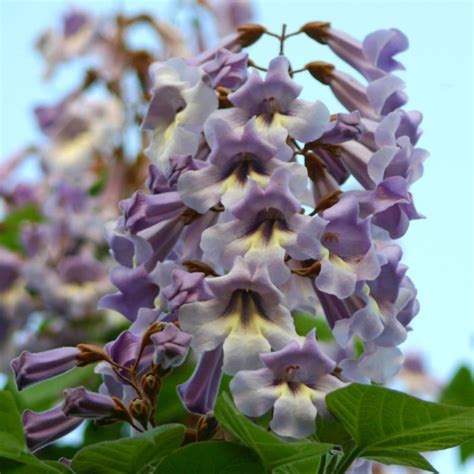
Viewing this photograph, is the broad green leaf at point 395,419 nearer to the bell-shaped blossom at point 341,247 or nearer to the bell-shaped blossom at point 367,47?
the bell-shaped blossom at point 341,247

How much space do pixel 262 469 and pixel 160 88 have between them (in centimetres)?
60

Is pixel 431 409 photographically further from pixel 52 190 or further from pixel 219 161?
pixel 52 190

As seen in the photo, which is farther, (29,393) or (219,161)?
(29,393)

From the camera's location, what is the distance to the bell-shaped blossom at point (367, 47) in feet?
5.43

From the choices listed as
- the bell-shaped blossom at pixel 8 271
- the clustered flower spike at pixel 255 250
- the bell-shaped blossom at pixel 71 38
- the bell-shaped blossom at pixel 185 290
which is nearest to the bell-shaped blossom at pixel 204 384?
the clustered flower spike at pixel 255 250

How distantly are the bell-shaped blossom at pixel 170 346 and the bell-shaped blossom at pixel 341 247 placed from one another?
0.60 feet

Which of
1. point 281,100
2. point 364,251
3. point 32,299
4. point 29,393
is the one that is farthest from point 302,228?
point 32,299

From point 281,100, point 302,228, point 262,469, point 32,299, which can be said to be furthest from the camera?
point 32,299

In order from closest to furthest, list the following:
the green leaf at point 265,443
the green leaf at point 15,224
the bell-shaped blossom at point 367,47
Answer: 1. the green leaf at point 265,443
2. the bell-shaped blossom at point 367,47
3. the green leaf at point 15,224

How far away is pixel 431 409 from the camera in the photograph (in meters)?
1.24

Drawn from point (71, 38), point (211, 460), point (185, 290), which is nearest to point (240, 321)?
point (185, 290)

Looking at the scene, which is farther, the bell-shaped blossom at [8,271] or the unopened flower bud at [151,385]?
the bell-shaped blossom at [8,271]

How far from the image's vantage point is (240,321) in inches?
53.4

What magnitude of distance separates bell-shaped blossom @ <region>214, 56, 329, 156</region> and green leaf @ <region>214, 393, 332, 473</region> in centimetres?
38
